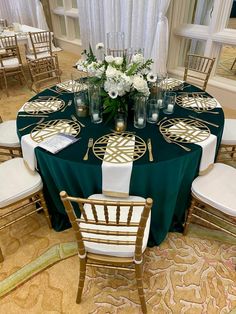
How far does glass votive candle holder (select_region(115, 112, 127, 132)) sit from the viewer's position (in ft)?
5.13

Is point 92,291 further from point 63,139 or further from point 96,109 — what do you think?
point 96,109

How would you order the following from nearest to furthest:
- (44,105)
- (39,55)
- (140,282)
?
1. (140,282)
2. (44,105)
3. (39,55)

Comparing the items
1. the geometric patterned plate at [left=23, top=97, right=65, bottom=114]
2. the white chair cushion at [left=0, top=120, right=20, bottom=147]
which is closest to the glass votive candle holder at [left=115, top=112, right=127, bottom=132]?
the geometric patterned plate at [left=23, top=97, right=65, bottom=114]

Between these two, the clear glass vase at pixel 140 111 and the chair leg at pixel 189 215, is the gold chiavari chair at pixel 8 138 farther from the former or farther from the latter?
the chair leg at pixel 189 215

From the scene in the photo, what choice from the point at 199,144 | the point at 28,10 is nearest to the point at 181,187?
the point at 199,144

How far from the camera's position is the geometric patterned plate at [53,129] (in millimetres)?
1539

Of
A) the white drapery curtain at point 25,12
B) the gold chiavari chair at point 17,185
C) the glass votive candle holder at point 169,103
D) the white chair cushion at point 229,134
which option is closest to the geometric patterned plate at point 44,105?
the gold chiavari chair at point 17,185

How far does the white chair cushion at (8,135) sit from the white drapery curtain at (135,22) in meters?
2.30

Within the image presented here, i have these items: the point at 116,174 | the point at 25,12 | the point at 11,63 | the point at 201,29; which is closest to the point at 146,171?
the point at 116,174

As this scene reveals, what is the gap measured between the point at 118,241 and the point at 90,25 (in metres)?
4.52

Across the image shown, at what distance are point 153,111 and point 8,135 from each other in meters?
1.24

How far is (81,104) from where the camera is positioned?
1.73 meters

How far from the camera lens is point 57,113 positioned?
70.8 inches

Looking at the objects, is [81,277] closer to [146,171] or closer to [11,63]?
[146,171]
